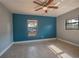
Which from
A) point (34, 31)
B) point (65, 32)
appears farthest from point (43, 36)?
point (65, 32)

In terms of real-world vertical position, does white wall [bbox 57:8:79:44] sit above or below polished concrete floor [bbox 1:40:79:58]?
above

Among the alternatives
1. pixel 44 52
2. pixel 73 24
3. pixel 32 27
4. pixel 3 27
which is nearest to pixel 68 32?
pixel 73 24

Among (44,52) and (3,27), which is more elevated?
(3,27)

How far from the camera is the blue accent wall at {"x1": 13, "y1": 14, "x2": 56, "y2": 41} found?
6887 mm

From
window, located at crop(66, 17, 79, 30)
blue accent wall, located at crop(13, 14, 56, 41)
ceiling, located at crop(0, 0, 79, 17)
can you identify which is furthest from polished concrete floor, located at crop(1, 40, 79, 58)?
ceiling, located at crop(0, 0, 79, 17)

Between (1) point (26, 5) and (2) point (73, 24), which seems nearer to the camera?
(1) point (26, 5)

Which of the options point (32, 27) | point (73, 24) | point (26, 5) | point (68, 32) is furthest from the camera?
point (32, 27)

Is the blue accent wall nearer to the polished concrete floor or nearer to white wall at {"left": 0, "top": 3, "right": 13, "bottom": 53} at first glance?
white wall at {"left": 0, "top": 3, "right": 13, "bottom": 53}

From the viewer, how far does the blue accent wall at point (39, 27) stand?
22.6 feet

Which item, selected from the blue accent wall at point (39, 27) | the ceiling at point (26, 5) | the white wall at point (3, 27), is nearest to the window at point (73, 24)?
the ceiling at point (26, 5)

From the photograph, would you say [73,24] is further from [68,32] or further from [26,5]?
[26,5]

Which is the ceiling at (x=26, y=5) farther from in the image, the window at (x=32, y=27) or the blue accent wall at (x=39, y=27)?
the window at (x=32, y=27)

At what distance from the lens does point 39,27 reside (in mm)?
7809

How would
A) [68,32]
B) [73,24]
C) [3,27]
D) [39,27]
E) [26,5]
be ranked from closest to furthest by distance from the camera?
1. [3,27]
2. [26,5]
3. [73,24]
4. [68,32]
5. [39,27]
